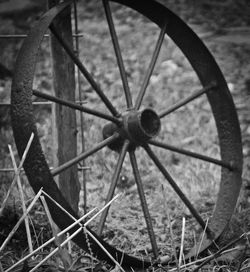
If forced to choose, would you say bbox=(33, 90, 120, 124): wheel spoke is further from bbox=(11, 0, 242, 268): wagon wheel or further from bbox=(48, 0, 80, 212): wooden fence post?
bbox=(48, 0, 80, 212): wooden fence post

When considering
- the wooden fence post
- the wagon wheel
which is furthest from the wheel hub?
the wooden fence post

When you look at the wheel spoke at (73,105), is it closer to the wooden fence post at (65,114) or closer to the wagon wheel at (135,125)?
the wagon wheel at (135,125)

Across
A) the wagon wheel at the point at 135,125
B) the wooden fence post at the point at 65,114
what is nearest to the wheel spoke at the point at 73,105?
the wagon wheel at the point at 135,125

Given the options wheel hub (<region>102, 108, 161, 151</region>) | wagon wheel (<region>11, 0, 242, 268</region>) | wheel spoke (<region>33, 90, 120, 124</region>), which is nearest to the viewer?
wagon wheel (<region>11, 0, 242, 268</region>)

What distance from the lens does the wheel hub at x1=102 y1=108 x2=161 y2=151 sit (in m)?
2.18

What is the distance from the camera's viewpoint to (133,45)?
577 cm

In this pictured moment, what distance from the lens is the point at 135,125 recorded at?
2.17 m

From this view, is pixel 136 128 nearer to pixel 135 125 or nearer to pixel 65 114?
pixel 135 125

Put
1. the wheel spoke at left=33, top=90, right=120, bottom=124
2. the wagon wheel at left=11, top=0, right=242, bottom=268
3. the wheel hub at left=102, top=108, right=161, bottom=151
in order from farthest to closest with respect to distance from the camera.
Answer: the wheel hub at left=102, top=108, right=161, bottom=151, the wheel spoke at left=33, top=90, right=120, bottom=124, the wagon wheel at left=11, top=0, right=242, bottom=268

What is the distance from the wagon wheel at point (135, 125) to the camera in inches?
71.0

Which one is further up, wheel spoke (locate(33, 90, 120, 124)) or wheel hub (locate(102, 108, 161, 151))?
wheel spoke (locate(33, 90, 120, 124))

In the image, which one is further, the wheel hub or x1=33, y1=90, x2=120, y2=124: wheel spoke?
the wheel hub

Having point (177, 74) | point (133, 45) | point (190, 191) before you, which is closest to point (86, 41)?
point (133, 45)

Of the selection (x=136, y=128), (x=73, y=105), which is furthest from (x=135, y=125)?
(x=73, y=105)
